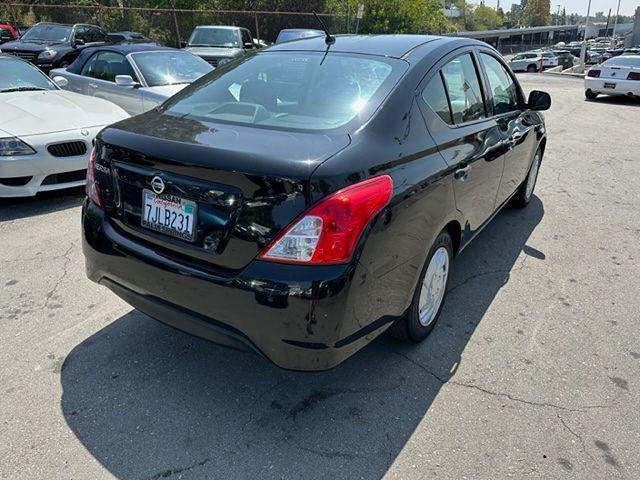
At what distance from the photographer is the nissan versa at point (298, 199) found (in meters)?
2.07

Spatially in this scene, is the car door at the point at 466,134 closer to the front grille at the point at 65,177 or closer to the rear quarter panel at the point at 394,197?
the rear quarter panel at the point at 394,197

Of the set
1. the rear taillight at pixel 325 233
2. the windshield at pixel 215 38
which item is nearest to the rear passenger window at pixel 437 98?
the rear taillight at pixel 325 233

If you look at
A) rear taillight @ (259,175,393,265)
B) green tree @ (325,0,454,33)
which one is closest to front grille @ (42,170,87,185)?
rear taillight @ (259,175,393,265)

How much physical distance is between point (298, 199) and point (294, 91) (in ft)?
3.48

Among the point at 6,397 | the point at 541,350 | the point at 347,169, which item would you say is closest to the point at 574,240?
the point at 541,350

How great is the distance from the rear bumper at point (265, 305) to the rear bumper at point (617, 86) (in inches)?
642

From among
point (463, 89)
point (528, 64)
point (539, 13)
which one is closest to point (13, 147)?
point (463, 89)

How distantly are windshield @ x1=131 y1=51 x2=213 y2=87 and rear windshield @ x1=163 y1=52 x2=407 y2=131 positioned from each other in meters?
4.69

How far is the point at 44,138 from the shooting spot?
5.04 m

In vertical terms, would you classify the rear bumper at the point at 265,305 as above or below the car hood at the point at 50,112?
below

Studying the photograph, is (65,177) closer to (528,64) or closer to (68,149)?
(68,149)

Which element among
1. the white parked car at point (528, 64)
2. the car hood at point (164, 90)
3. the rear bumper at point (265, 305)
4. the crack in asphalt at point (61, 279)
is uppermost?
the car hood at point (164, 90)

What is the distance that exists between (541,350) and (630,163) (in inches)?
245

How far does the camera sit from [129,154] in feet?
7.97
